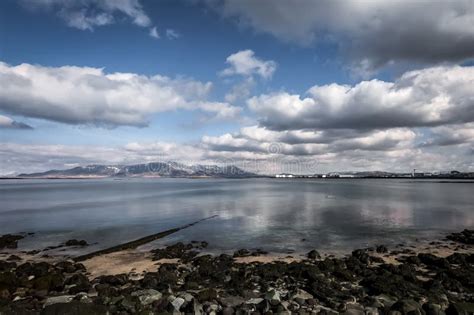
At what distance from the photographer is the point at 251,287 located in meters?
15.4

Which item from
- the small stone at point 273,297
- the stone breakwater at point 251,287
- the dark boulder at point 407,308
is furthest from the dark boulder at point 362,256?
the small stone at point 273,297

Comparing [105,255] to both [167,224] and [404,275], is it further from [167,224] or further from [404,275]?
[404,275]

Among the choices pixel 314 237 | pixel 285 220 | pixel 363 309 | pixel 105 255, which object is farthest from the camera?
pixel 285 220

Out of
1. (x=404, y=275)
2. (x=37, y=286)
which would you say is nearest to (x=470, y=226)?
(x=404, y=275)

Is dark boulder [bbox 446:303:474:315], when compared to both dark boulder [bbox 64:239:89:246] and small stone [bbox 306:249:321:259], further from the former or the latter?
dark boulder [bbox 64:239:89:246]

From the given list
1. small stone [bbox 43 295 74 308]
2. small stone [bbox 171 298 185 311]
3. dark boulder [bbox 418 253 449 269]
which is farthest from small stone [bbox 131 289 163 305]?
dark boulder [bbox 418 253 449 269]

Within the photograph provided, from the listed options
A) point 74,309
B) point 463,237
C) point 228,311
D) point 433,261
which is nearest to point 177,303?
point 228,311

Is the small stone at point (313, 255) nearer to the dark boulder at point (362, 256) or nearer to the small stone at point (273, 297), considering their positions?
the dark boulder at point (362, 256)

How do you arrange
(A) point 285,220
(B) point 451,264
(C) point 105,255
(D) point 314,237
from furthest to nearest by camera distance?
(A) point 285,220
(D) point 314,237
(C) point 105,255
(B) point 451,264

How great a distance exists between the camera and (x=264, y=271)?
17.5 metres

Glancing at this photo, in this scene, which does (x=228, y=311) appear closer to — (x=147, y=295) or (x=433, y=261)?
(x=147, y=295)

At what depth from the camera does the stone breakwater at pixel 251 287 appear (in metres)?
12.5

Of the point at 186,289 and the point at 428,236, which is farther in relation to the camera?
the point at 428,236

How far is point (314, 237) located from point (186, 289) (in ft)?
54.3
